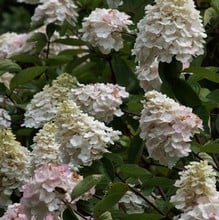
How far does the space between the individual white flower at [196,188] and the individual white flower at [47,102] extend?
0.70m

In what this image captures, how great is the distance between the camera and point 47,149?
1.99 m

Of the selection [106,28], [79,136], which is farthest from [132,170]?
[106,28]

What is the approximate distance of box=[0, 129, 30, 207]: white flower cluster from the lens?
205 cm

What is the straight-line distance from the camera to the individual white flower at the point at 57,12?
9.13 feet

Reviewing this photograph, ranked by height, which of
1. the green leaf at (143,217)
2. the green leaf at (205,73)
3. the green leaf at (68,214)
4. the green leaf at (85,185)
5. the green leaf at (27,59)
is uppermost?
the green leaf at (205,73)

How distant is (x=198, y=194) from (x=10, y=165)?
0.64 m

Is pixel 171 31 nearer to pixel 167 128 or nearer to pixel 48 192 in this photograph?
pixel 167 128

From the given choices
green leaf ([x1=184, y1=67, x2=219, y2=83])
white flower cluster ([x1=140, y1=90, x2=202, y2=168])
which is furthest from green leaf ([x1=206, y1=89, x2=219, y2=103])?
white flower cluster ([x1=140, y1=90, x2=202, y2=168])

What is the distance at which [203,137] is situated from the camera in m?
2.17

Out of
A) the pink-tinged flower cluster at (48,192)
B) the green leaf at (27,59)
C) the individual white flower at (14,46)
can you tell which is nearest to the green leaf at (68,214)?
the pink-tinged flower cluster at (48,192)

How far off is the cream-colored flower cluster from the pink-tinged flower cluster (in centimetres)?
25

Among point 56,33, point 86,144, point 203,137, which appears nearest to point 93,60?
point 56,33

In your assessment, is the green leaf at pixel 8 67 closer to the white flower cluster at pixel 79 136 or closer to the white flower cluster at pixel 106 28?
the white flower cluster at pixel 106 28

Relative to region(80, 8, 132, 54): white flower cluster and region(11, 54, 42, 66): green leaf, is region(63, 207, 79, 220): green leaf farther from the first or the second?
region(11, 54, 42, 66): green leaf
